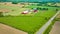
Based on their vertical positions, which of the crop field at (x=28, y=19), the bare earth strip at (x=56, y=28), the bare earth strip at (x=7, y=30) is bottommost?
the bare earth strip at (x=56, y=28)

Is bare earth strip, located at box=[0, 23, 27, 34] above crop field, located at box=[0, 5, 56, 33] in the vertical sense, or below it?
below

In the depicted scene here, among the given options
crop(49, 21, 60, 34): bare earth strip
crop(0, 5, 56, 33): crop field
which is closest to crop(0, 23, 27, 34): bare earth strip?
crop(0, 5, 56, 33): crop field

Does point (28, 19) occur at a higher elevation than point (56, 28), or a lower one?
higher

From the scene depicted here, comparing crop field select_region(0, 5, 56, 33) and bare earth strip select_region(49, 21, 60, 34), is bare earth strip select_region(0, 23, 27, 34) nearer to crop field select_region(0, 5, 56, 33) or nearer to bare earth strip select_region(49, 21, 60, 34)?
crop field select_region(0, 5, 56, 33)

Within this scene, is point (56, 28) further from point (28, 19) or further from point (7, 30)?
point (7, 30)

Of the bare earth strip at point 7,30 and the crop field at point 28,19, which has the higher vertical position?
the crop field at point 28,19

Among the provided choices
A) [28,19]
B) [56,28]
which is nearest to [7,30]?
[28,19]

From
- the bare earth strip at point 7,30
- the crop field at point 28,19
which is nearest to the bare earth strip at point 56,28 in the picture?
the crop field at point 28,19

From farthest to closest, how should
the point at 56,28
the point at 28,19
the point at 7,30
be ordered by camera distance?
the point at 28,19
the point at 56,28
the point at 7,30

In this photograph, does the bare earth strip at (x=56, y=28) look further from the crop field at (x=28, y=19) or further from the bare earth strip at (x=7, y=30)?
the bare earth strip at (x=7, y=30)

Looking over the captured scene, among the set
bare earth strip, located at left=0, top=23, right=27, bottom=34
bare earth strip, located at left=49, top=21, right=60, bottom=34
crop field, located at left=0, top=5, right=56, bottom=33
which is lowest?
bare earth strip, located at left=49, top=21, right=60, bottom=34
